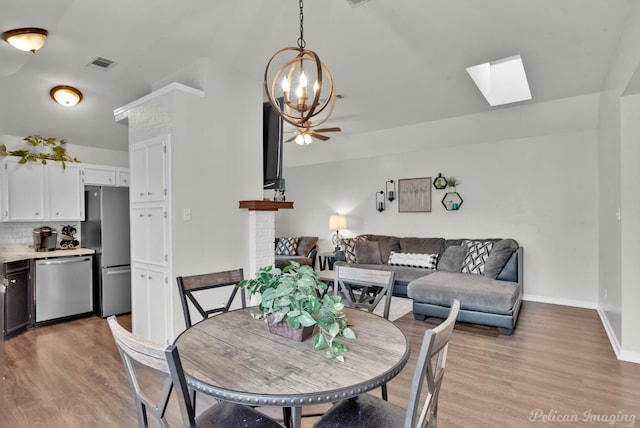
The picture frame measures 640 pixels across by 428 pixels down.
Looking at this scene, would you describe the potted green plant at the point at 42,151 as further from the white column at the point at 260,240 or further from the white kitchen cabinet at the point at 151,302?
the white column at the point at 260,240

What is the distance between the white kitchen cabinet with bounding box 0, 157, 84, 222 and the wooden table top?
4044mm

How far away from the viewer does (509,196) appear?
5.25 m

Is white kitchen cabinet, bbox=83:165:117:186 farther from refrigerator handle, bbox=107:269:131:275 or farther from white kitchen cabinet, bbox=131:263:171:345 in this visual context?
white kitchen cabinet, bbox=131:263:171:345

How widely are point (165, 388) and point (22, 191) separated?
453 cm

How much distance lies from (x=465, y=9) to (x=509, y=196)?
134 inches

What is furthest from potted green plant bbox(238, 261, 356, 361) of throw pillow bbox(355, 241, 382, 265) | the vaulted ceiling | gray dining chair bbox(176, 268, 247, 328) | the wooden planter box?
throw pillow bbox(355, 241, 382, 265)

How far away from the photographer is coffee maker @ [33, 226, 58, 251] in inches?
173

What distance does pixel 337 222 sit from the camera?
6.77 m

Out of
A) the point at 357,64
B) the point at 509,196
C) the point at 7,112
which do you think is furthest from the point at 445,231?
the point at 7,112

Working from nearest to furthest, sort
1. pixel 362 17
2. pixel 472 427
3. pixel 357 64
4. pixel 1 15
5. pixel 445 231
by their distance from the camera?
1. pixel 472 427
2. pixel 1 15
3. pixel 362 17
4. pixel 357 64
5. pixel 445 231

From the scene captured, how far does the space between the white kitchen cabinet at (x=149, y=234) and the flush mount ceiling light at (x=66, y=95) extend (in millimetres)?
1681

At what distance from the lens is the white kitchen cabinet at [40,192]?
422 cm

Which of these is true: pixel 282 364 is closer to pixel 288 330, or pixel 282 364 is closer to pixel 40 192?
pixel 288 330

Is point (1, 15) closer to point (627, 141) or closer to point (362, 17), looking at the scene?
point (362, 17)
